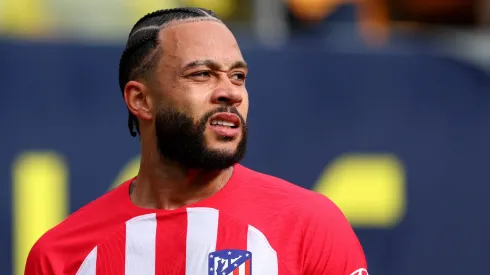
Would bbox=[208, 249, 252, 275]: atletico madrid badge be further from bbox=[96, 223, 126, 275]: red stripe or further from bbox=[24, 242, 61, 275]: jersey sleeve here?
bbox=[24, 242, 61, 275]: jersey sleeve

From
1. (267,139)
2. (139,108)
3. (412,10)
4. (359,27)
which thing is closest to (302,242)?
(139,108)

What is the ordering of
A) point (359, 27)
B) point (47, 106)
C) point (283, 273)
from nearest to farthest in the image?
1. point (283, 273)
2. point (47, 106)
3. point (359, 27)

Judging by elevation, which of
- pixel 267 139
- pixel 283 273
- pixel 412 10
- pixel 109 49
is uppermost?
pixel 412 10

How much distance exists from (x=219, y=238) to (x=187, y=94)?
47cm

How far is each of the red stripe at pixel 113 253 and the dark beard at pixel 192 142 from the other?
0.31 meters

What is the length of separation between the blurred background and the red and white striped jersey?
2705 mm

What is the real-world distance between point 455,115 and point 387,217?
2.61 feet

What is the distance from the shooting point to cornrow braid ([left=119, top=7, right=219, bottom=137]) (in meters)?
3.16

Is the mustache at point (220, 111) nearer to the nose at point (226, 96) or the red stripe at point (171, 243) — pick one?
the nose at point (226, 96)

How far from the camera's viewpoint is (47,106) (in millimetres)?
5871

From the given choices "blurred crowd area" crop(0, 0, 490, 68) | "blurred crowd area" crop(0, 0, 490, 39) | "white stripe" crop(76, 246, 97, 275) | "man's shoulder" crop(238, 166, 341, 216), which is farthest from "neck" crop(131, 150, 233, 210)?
"blurred crowd area" crop(0, 0, 490, 39)

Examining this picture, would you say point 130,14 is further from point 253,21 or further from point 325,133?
point 325,133

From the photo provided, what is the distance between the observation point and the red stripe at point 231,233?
2916 mm

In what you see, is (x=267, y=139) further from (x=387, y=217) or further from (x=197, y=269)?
(x=197, y=269)
